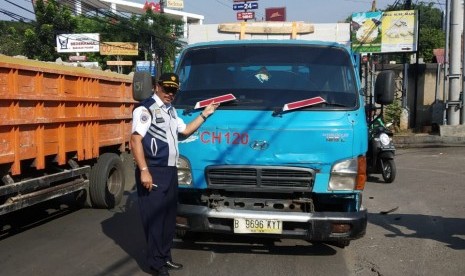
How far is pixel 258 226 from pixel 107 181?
3.95 metres

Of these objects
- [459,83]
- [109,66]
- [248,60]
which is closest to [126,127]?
[248,60]

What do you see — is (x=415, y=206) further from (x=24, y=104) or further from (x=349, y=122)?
(x=24, y=104)

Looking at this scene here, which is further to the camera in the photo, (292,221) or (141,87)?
(141,87)

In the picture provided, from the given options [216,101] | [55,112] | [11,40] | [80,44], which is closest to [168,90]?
[216,101]

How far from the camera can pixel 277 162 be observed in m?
4.79

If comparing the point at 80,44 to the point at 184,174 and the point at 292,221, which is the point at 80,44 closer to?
the point at 184,174

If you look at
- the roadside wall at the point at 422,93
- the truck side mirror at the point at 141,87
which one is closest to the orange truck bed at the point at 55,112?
the truck side mirror at the point at 141,87

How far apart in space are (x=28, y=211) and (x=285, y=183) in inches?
186

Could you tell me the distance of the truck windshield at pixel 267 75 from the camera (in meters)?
5.23

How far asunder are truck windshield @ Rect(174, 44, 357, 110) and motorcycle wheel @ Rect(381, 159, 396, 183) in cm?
510

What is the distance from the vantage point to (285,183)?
Result: 15.8 feet

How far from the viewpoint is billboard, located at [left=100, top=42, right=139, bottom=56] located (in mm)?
42156

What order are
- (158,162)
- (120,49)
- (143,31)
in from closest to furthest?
A: (158,162) → (143,31) → (120,49)

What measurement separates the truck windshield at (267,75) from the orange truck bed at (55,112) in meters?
1.76
